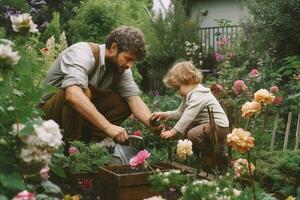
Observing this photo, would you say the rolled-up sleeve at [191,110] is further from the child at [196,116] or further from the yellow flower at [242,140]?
the yellow flower at [242,140]

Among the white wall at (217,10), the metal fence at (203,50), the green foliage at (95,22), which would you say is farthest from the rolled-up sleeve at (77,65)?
the white wall at (217,10)

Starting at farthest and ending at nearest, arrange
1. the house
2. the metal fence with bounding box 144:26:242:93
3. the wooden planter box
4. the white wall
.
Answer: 1. the white wall
2. the house
3. the metal fence with bounding box 144:26:242:93
4. the wooden planter box

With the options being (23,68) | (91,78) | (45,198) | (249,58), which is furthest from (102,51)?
(249,58)

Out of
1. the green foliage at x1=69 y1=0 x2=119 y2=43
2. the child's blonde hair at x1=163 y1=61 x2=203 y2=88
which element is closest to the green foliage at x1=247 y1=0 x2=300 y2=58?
the green foliage at x1=69 y1=0 x2=119 y2=43

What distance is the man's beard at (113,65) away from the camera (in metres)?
4.33

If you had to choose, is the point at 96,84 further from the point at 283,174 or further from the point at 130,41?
the point at 283,174

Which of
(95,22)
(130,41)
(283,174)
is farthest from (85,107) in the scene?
(95,22)

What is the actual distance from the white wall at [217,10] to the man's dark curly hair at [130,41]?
1432cm

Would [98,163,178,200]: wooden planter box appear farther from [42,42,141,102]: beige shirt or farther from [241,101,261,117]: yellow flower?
[42,42,141,102]: beige shirt

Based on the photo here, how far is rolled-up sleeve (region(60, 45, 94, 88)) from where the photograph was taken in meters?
3.97

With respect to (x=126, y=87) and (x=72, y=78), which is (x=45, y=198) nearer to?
(x=72, y=78)

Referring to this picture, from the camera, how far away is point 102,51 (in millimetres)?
4375

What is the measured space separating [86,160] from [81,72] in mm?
624

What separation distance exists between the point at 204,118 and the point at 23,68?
242cm
